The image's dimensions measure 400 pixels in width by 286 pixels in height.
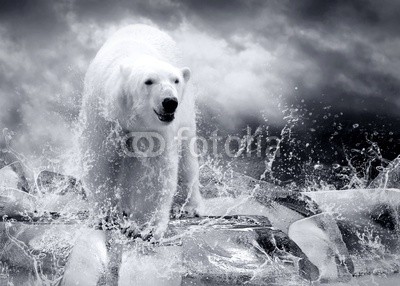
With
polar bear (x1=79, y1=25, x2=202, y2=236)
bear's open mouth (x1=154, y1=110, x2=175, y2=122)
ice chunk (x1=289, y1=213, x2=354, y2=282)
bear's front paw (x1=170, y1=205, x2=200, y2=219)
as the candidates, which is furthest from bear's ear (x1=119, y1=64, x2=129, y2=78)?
ice chunk (x1=289, y1=213, x2=354, y2=282)

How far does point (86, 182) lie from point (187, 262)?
1.47 m

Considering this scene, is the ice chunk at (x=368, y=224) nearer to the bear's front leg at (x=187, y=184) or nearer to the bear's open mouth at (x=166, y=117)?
the bear's front leg at (x=187, y=184)

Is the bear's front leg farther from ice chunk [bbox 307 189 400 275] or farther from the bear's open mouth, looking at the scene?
ice chunk [bbox 307 189 400 275]

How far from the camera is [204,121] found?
17.5ft

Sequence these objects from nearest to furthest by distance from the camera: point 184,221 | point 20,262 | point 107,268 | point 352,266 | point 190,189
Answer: point 107,268
point 20,262
point 352,266
point 184,221
point 190,189

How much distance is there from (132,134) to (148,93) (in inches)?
21.4

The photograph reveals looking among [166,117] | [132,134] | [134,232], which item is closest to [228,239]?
[134,232]

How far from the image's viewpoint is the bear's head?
348 centimetres

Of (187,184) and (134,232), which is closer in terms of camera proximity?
(134,232)

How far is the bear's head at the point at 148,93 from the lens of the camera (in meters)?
3.48

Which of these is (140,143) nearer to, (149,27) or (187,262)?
(187,262)

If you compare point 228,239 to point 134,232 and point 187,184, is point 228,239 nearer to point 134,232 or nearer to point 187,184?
point 134,232

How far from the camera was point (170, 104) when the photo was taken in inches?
135

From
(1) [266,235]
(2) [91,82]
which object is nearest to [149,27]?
(2) [91,82]
